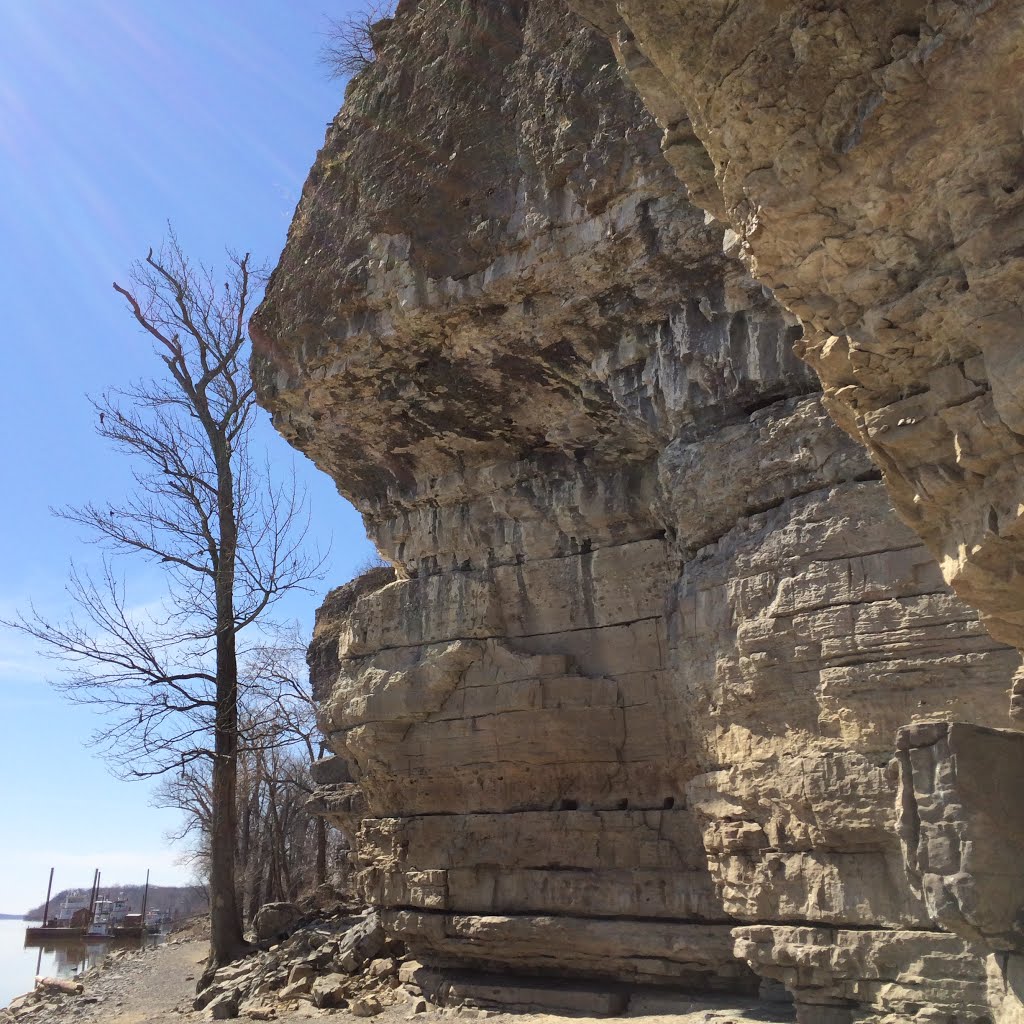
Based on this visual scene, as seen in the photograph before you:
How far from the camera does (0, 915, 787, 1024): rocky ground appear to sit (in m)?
9.00

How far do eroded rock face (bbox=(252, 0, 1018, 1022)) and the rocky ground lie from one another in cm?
35

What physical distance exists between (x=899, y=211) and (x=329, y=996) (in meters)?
10.3

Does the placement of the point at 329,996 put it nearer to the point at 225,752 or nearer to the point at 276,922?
the point at 276,922

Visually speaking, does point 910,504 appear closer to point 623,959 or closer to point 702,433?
point 702,433

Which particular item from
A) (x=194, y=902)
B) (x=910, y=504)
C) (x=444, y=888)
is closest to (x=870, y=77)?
(x=910, y=504)

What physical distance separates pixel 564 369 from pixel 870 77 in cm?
691

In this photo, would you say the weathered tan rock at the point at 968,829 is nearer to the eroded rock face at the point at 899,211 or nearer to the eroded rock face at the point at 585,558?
the eroded rock face at the point at 899,211

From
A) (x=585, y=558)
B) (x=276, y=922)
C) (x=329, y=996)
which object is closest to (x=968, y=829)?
(x=585, y=558)

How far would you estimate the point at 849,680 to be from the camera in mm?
7023

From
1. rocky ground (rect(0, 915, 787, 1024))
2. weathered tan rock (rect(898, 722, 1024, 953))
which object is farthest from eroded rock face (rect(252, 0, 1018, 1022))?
weathered tan rock (rect(898, 722, 1024, 953))

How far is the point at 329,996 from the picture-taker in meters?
10.8

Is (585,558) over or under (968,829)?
over

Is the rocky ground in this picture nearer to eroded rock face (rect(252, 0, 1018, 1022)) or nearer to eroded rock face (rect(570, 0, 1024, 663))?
eroded rock face (rect(252, 0, 1018, 1022))

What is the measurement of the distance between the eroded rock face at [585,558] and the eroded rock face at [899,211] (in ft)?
10.8
